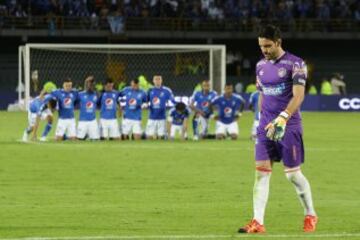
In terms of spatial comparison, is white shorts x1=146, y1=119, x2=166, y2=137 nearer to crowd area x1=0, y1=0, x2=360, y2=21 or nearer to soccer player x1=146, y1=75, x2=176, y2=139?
soccer player x1=146, y1=75, x2=176, y2=139

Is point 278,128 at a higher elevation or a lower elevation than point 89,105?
higher

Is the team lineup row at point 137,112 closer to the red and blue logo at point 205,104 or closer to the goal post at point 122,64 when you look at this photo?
the red and blue logo at point 205,104

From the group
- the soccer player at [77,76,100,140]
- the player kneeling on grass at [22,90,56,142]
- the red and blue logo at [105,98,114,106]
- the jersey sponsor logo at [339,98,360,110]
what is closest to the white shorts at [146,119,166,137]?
the red and blue logo at [105,98,114,106]

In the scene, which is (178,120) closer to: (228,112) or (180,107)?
(180,107)

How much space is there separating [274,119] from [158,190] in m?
5.46

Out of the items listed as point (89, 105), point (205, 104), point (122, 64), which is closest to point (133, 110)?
point (89, 105)

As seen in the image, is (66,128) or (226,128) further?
(226,128)

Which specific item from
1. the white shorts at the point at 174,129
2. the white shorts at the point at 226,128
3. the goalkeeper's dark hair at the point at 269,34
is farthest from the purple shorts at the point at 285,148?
the white shorts at the point at 226,128

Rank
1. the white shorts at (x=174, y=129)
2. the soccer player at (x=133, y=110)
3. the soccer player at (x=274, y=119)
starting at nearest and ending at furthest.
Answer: the soccer player at (x=274, y=119) → the white shorts at (x=174, y=129) → the soccer player at (x=133, y=110)

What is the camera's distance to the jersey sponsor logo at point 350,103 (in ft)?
158

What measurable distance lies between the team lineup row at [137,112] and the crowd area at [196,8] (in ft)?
71.4

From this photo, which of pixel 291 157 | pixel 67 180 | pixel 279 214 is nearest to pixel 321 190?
pixel 279 214

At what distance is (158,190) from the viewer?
15.7m

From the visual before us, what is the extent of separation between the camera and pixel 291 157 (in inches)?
418
